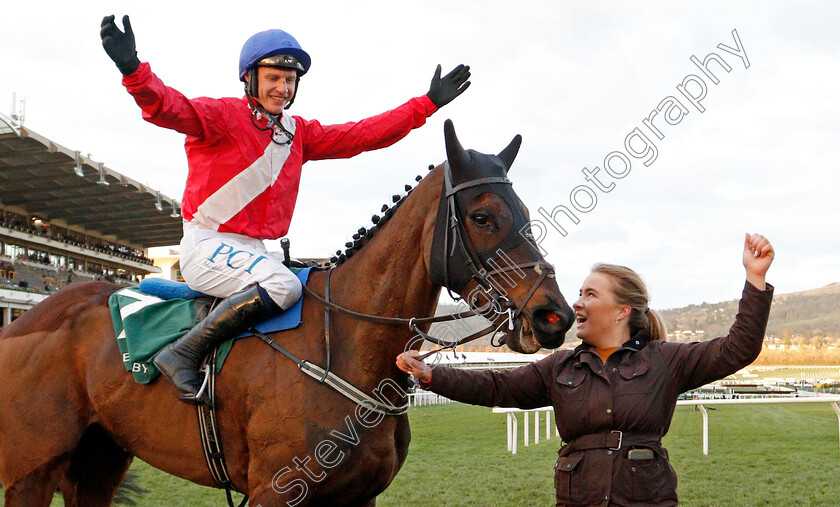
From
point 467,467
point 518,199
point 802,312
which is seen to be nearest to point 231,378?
point 518,199

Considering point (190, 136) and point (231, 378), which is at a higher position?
point (190, 136)

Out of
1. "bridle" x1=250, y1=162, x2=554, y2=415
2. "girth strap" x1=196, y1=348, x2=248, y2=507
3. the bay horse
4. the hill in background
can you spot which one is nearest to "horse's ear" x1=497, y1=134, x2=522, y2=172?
the bay horse

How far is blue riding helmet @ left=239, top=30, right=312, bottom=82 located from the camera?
2708 millimetres

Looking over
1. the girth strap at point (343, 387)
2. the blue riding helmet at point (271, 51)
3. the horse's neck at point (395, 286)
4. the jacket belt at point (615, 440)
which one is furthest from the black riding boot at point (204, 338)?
the jacket belt at point (615, 440)

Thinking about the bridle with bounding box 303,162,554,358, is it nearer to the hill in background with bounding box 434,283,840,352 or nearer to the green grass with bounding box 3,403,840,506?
the green grass with bounding box 3,403,840,506

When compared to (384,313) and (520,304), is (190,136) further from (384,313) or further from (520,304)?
(520,304)

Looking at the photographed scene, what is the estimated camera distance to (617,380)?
2.21 m

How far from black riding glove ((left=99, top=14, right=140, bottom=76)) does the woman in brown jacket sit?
140 centimetres

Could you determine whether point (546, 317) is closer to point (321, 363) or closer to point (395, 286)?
point (395, 286)

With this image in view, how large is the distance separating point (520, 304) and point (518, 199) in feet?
1.42

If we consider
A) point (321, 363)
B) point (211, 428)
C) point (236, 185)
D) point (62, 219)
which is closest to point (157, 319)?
point (211, 428)

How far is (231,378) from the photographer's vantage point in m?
2.52

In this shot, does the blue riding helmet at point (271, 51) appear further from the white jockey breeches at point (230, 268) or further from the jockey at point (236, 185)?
the white jockey breeches at point (230, 268)

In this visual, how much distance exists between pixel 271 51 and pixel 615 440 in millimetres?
1985
